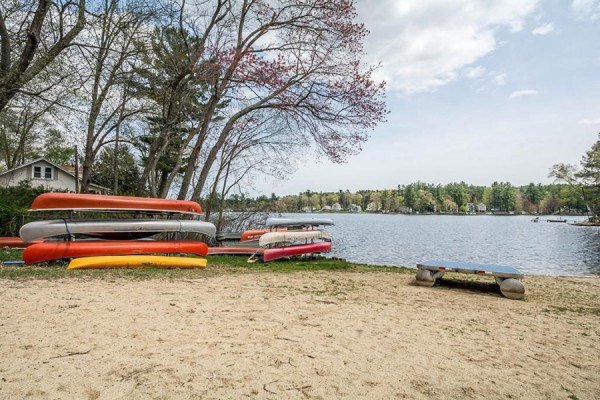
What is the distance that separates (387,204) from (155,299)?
142047 mm

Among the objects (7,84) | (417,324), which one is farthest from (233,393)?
(7,84)

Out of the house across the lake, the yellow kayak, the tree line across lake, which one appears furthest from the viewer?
the tree line across lake

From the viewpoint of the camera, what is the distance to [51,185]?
30.0m

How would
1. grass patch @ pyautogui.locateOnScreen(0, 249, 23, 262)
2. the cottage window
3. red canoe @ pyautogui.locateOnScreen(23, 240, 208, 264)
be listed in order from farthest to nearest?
the cottage window, grass patch @ pyautogui.locateOnScreen(0, 249, 23, 262), red canoe @ pyautogui.locateOnScreen(23, 240, 208, 264)

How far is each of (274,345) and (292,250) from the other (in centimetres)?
906

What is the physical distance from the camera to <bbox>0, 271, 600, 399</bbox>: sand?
290cm

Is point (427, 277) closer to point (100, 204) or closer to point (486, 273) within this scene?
point (486, 273)

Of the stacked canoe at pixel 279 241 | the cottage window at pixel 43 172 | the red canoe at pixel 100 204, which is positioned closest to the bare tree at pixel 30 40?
the red canoe at pixel 100 204

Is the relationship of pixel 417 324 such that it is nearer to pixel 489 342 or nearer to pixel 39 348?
pixel 489 342

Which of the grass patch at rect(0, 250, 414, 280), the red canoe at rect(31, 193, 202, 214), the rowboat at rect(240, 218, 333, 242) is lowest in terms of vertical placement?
the grass patch at rect(0, 250, 414, 280)

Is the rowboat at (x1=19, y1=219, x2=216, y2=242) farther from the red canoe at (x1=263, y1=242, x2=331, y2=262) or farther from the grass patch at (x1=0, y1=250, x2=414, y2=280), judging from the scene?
the red canoe at (x1=263, y1=242, x2=331, y2=262)

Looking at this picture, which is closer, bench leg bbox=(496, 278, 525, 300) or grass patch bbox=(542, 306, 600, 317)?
grass patch bbox=(542, 306, 600, 317)

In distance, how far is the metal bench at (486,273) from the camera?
7.51 m

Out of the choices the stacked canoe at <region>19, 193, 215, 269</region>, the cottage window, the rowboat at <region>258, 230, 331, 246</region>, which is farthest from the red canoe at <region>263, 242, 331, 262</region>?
the cottage window
